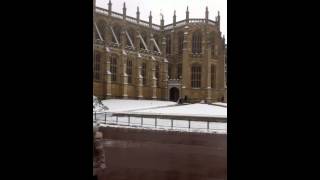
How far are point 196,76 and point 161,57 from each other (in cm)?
496

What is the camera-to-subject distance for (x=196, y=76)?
39094mm

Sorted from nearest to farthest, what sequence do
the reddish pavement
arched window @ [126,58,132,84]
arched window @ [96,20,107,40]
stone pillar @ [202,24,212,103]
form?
1. the reddish pavement
2. arched window @ [96,20,107,40]
3. arched window @ [126,58,132,84]
4. stone pillar @ [202,24,212,103]

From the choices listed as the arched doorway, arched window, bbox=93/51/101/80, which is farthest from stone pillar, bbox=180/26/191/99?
arched window, bbox=93/51/101/80

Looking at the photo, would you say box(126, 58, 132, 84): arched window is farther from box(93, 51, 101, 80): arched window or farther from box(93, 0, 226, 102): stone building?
box(93, 51, 101, 80): arched window

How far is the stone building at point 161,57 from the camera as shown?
115 ft

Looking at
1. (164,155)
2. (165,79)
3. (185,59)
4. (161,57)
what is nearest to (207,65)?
(185,59)

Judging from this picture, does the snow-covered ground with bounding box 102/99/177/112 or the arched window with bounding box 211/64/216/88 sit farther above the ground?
the arched window with bounding box 211/64/216/88

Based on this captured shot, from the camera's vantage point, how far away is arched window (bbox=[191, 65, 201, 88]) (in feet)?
127

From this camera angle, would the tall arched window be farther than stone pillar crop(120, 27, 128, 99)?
Yes

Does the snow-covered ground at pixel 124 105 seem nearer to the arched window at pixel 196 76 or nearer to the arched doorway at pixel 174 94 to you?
the arched doorway at pixel 174 94
